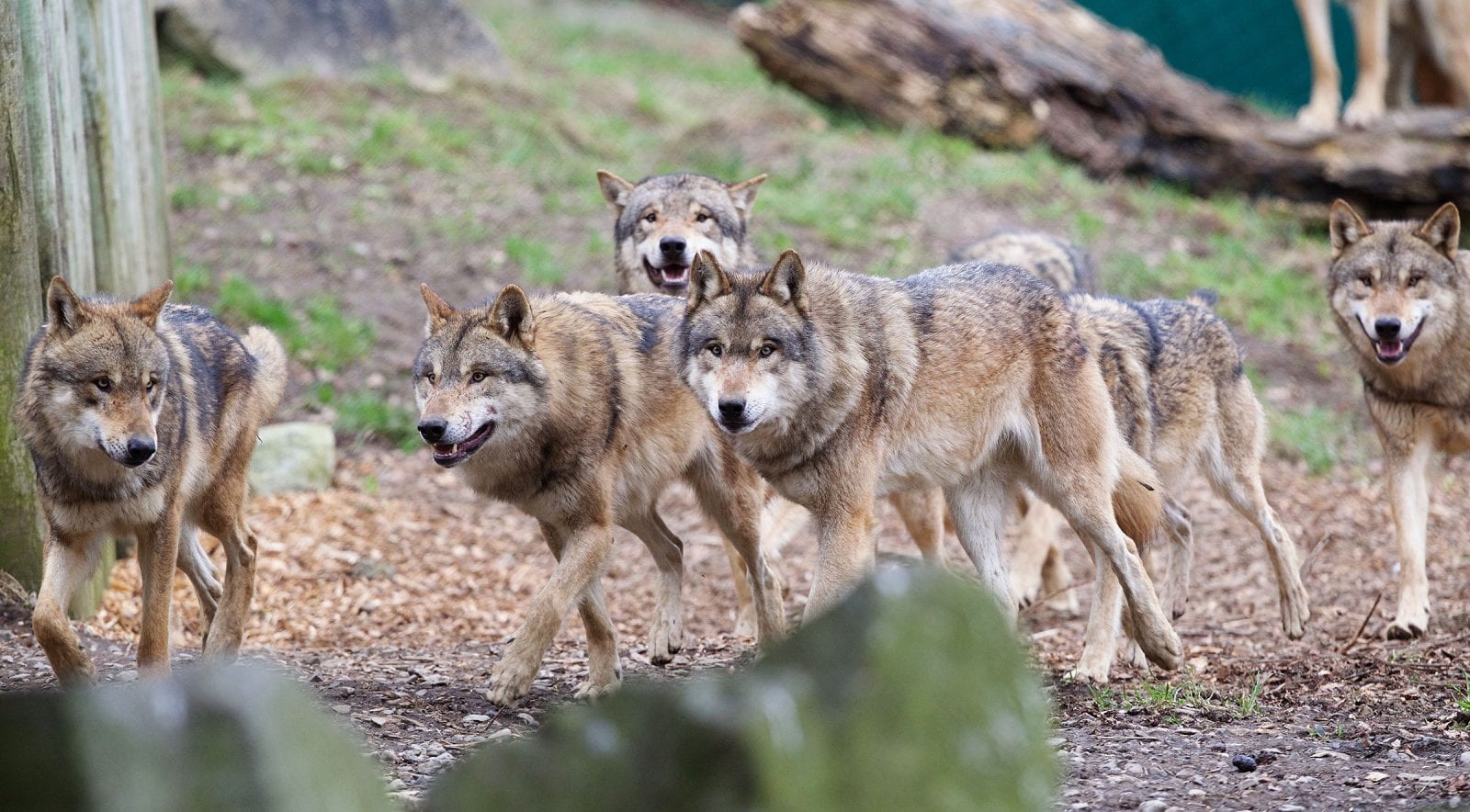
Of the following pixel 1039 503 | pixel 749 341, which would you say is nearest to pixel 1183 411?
pixel 1039 503

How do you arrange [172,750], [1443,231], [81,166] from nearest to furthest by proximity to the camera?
1. [172,750]
2. [81,166]
3. [1443,231]

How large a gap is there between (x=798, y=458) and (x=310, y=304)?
5.19m

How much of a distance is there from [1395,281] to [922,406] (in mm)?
2967

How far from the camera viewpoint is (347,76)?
12.4 meters

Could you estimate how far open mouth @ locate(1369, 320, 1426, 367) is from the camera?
256 inches

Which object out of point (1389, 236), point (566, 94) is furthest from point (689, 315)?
point (566, 94)

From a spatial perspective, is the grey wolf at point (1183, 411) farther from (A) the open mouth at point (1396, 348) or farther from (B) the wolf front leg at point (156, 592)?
(B) the wolf front leg at point (156, 592)

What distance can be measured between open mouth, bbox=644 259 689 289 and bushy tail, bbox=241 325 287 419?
1944 mm

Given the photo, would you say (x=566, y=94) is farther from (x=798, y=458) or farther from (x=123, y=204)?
(x=798, y=458)

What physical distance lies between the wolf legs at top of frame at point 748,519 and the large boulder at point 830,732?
337 centimetres

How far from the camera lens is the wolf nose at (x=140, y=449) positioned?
4.36 metres

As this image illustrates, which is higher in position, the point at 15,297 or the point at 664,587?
the point at 15,297

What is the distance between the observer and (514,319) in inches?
195

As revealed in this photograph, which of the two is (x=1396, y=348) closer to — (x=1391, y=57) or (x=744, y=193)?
(x=744, y=193)
